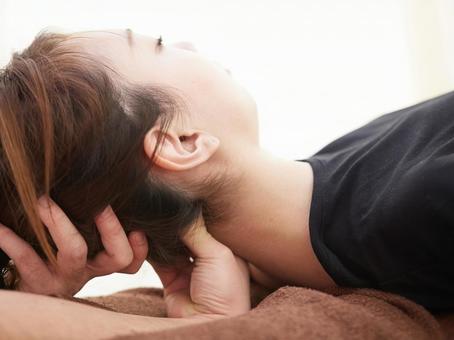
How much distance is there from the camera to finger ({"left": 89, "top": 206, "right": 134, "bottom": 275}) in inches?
29.8

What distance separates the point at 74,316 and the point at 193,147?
13.1 inches

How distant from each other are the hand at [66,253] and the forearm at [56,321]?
113 mm

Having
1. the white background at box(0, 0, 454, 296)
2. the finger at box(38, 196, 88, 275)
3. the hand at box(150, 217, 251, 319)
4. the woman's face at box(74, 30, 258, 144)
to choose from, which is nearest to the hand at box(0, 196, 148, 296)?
Result: the finger at box(38, 196, 88, 275)

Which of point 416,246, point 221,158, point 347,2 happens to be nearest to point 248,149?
point 221,158

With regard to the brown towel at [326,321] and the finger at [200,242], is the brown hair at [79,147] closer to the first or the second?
the finger at [200,242]

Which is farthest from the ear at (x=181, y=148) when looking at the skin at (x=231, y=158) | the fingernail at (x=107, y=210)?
the fingernail at (x=107, y=210)

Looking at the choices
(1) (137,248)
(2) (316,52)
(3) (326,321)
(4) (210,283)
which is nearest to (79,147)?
(1) (137,248)

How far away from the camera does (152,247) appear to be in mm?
847

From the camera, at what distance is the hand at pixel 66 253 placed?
729 millimetres

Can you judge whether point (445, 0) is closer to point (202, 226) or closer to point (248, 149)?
point (248, 149)

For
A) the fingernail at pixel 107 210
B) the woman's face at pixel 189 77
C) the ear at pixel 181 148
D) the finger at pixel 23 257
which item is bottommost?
the finger at pixel 23 257

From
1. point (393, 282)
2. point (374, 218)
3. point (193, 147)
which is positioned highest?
point (193, 147)

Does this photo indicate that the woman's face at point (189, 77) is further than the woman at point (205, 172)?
Yes

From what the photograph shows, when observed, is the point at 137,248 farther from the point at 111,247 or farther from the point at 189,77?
the point at 189,77
